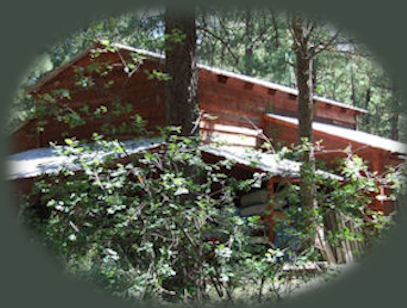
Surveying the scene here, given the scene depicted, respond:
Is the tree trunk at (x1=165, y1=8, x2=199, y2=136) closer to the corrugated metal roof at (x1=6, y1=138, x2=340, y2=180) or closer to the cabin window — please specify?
the corrugated metal roof at (x1=6, y1=138, x2=340, y2=180)

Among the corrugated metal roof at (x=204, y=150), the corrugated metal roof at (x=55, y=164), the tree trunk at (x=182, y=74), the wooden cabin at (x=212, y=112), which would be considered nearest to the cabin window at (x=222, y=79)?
the wooden cabin at (x=212, y=112)

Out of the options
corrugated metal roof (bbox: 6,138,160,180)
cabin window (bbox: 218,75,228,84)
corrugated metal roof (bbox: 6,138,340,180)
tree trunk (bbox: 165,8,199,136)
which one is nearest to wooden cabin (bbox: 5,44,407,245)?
cabin window (bbox: 218,75,228,84)

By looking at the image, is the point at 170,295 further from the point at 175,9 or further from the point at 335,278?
the point at 175,9

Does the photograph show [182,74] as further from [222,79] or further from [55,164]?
[222,79]

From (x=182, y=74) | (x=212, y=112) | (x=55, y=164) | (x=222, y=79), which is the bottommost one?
(x=55, y=164)

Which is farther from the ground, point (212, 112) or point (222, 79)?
point (222, 79)

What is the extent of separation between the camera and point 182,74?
20.4 feet

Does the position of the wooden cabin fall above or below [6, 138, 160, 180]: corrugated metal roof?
above

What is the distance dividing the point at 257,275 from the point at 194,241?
2.57 ft

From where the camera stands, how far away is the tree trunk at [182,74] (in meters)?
6.10

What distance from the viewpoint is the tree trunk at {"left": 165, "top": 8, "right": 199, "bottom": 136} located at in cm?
610

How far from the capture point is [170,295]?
4457mm

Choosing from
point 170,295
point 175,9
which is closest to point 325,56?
point 175,9

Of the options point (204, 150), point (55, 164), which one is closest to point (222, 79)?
point (204, 150)
